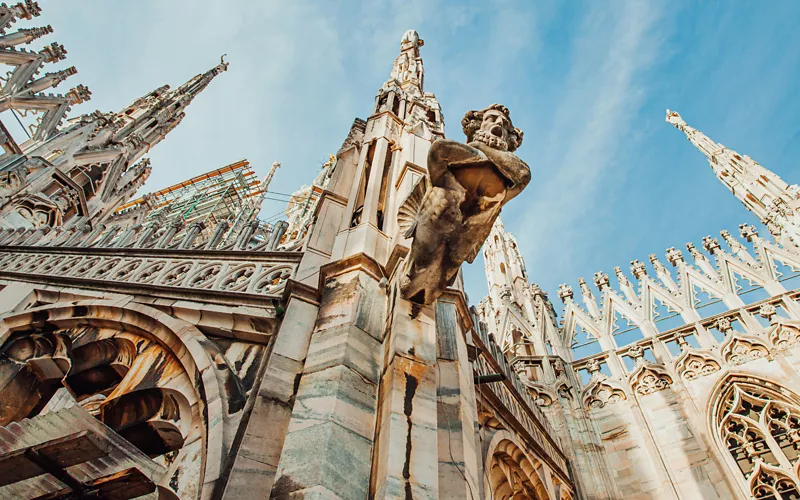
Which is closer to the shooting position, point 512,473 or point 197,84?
point 512,473

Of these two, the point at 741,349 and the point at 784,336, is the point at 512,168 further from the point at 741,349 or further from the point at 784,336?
the point at 784,336

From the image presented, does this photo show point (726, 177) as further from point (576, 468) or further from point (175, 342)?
point (175, 342)

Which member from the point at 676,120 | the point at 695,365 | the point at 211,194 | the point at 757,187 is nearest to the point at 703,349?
the point at 695,365

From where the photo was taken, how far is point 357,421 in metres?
2.86

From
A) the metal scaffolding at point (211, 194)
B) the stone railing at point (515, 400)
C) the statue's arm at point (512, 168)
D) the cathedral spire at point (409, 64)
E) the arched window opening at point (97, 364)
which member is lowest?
the arched window opening at point (97, 364)

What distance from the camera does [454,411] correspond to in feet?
10.9

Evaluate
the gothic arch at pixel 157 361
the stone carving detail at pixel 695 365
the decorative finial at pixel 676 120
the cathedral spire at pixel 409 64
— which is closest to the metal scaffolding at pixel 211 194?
the cathedral spire at pixel 409 64

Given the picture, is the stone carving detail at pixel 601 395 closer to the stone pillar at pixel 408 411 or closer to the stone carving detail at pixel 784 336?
the stone carving detail at pixel 784 336

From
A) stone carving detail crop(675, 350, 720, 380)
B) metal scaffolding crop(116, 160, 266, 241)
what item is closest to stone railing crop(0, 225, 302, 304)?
stone carving detail crop(675, 350, 720, 380)

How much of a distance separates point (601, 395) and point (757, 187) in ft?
39.7

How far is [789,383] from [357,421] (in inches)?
302

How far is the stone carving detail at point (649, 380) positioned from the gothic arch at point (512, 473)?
139 inches

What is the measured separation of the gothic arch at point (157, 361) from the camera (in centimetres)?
340

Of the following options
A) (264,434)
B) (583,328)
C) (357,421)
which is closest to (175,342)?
(264,434)
